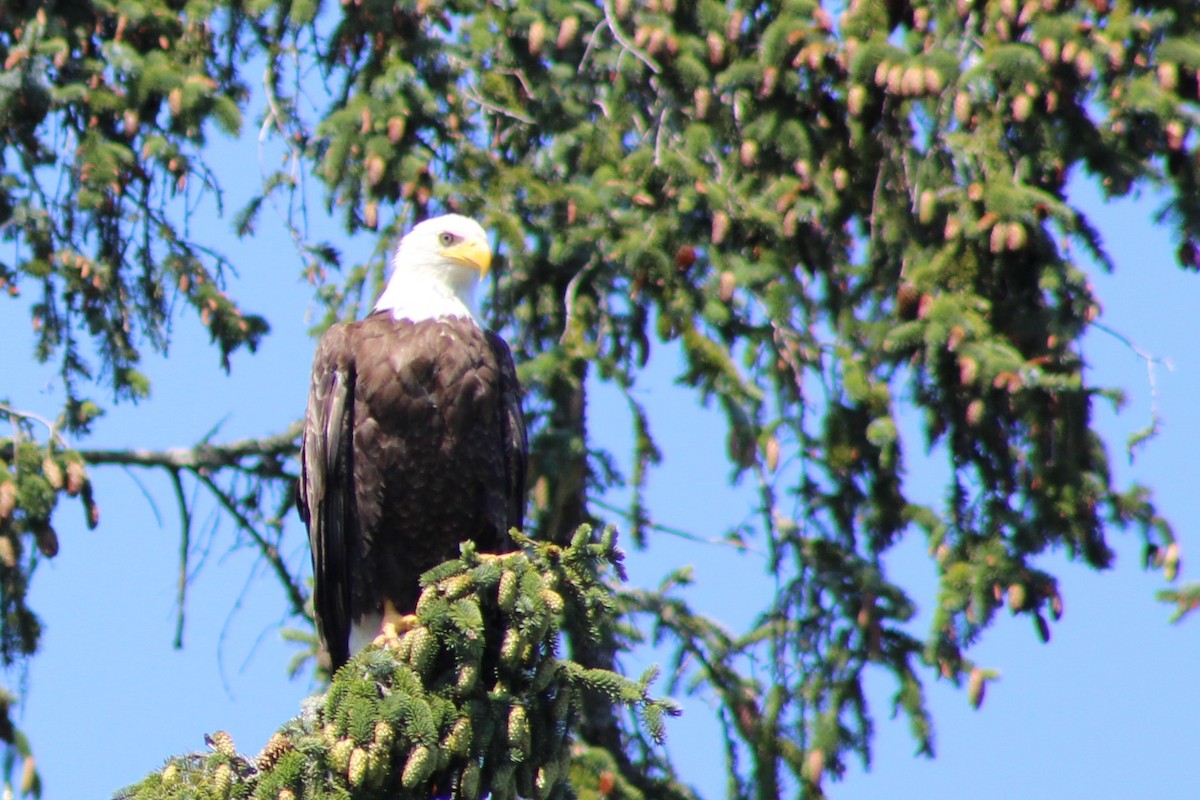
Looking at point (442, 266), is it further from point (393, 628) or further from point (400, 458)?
point (393, 628)

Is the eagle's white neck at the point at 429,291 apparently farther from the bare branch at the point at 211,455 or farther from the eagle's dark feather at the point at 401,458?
the bare branch at the point at 211,455

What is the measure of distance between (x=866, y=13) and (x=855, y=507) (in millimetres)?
1647

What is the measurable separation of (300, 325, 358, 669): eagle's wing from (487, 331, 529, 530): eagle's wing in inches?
19.2

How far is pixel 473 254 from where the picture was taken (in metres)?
5.98

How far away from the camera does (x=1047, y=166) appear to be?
5.49 m

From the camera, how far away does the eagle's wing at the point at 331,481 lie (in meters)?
5.59

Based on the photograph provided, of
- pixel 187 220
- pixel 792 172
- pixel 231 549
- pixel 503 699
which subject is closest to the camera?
pixel 503 699

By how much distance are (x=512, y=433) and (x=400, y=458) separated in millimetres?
374

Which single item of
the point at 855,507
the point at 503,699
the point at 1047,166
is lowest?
the point at 503,699

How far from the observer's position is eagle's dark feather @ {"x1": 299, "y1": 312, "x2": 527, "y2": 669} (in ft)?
18.1

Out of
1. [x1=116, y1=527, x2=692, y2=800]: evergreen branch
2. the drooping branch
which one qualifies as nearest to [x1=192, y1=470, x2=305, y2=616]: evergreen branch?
the drooping branch

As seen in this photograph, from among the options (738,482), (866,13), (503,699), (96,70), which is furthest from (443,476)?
(96,70)

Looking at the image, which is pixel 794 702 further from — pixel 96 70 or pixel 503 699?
pixel 96 70

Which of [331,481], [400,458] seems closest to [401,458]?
[400,458]
